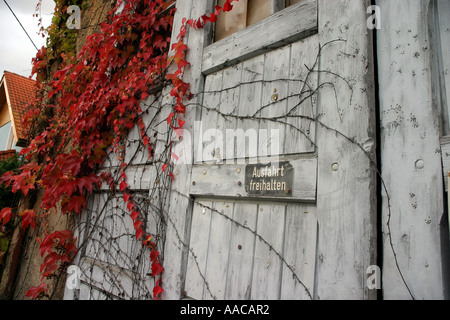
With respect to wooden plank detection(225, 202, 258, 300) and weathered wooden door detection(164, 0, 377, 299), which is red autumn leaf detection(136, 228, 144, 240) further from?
wooden plank detection(225, 202, 258, 300)

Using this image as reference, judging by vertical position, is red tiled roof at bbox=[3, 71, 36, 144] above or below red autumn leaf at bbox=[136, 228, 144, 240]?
above

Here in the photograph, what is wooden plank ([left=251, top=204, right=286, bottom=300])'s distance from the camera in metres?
1.39

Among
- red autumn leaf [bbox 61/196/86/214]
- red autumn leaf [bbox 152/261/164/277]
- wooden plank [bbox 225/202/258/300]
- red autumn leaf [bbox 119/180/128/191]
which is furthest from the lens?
red autumn leaf [bbox 61/196/86/214]

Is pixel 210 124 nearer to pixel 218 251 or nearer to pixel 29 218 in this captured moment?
pixel 218 251

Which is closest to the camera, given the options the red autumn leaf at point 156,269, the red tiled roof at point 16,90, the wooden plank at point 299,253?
the wooden plank at point 299,253

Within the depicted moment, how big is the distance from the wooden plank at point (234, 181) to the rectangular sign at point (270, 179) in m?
0.02

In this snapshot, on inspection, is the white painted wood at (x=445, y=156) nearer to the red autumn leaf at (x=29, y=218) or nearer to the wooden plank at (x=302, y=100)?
the wooden plank at (x=302, y=100)

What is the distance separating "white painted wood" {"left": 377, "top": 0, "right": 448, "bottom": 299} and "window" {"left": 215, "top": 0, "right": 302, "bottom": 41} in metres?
0.68

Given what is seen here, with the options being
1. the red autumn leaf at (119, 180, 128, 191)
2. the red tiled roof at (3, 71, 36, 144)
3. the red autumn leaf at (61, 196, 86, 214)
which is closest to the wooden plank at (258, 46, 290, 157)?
the red autumn leaf at (119, 180, 128, 191)

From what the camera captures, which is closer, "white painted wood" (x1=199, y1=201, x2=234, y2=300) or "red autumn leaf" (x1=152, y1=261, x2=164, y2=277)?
"white painted wood" (x1=199, y1=201, x2=234, y2=300)

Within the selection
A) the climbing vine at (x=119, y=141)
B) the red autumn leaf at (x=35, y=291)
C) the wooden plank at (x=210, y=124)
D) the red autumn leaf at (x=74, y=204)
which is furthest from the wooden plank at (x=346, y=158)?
the red autumn leaf at (x=35, y=291)

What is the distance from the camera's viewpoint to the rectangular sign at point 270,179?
4.60 ft

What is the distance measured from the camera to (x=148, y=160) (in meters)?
2.34
